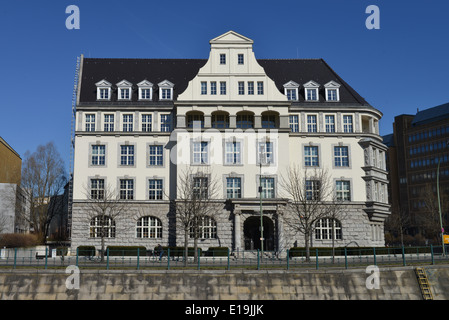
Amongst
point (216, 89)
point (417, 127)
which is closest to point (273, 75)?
point (216, 89)

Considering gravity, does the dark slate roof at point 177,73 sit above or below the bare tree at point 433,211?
above

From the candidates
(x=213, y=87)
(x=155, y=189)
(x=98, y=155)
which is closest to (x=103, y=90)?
(x=98, y=155)

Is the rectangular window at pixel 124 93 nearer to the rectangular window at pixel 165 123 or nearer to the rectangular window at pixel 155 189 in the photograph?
the rectangular window at pixel 165 123

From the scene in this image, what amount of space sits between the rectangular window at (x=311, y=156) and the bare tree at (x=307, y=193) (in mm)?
874

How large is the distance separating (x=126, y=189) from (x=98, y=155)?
478 centimetres

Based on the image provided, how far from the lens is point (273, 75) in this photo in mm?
60031

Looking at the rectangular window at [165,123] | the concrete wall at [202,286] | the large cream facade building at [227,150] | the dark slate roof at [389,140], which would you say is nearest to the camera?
the concrete wall at [202,286]

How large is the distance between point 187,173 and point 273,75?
17229mm

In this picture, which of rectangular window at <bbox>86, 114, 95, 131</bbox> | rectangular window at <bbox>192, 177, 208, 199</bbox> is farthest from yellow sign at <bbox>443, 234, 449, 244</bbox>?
rectangular window at <bbox>86, 114, 95, 131</bbox>

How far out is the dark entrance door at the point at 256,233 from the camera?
52250 mm

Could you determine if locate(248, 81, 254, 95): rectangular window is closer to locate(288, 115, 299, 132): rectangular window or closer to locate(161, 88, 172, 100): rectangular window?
locate(288, 115, 299, 132): rectangular window

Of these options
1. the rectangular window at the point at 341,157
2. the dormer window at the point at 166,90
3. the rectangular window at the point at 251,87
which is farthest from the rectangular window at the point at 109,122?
the rectangular window at the point at 341,157

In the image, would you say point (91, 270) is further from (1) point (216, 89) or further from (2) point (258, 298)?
(1) point (216, 89)

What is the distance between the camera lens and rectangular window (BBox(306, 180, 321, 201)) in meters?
51.6
